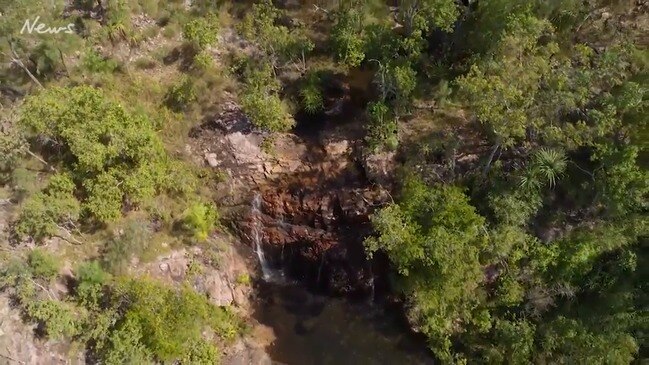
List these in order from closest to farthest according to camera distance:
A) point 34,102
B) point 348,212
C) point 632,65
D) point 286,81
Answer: point 34,102 → point 632,65 → point 348,212 → point 286,81

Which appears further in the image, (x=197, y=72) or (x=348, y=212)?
(x=197, y=72)

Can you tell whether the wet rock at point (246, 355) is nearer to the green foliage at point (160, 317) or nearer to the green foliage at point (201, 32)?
the green foliage at point (160, 317)

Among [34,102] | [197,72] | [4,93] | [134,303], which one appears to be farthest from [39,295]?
[197,72]

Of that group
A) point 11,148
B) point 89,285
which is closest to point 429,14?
point 89,285

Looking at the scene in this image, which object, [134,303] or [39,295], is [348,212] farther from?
[39,295]

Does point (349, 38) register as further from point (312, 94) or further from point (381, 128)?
point (381, 128)

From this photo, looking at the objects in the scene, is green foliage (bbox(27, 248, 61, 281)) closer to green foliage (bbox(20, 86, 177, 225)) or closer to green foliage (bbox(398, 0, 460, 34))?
green foliage (bbox(20, 86, 177, 225))

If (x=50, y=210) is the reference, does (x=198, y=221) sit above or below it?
below
